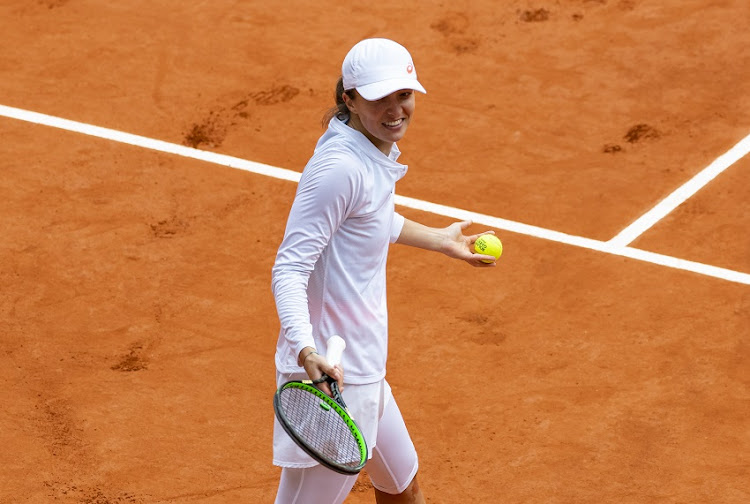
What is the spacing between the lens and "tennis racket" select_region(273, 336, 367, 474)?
163 inches

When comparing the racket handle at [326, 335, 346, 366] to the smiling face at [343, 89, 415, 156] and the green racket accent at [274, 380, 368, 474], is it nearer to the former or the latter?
the green racket accent at [274, 380, 368, 474]

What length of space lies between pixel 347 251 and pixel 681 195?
4685 millimetres

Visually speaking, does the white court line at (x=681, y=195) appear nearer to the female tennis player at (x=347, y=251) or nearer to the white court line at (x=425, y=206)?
the white court line at (x=425, y=206)

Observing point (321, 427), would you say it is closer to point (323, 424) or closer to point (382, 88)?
point (323, 424)

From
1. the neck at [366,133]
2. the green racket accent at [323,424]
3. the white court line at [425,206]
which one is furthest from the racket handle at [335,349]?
the white court line at [425,206]

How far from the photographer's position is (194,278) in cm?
761

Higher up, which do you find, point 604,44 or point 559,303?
point 604,44

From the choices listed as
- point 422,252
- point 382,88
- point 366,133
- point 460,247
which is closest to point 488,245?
point 460,247

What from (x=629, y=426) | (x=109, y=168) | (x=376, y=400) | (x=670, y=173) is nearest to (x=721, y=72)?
(x=670, y=173)

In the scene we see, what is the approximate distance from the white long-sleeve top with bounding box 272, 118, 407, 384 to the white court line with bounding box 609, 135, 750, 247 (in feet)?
12.5

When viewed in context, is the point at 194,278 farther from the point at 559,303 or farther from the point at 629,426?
the point at 629,426

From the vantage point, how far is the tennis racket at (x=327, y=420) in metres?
4.13

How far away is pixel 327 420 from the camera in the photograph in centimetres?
420

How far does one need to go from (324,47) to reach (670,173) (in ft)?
10.7
